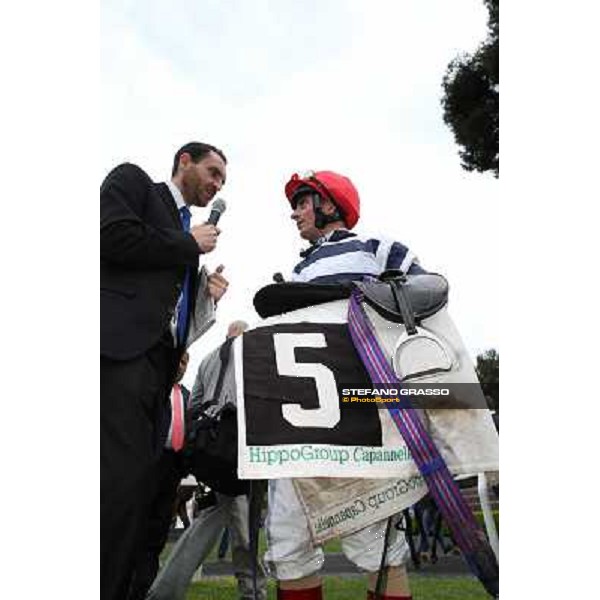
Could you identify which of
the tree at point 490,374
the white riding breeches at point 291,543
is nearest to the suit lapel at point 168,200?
the white riding breeches at point 291,543

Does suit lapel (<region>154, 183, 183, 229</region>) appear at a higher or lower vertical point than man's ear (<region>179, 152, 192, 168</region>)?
lower

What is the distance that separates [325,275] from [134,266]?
1.95 feet

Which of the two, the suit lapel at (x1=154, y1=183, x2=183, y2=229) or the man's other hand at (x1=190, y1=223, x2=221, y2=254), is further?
the suit lapel at (x1=154, y1=183, x2=183, y2=229)

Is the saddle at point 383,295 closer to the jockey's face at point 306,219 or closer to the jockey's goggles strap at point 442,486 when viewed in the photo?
the jockey's goggles strap at point 442,486

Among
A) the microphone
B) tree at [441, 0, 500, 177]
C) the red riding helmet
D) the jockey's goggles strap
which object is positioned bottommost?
the jockey's goggles strap

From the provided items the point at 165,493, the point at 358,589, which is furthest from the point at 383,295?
the point at 358,589

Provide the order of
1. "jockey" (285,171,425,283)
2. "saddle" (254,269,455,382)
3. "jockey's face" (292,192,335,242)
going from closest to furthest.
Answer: "saddle" (254,269,455,382) < "jockey" (285,171,425,283) < "jockey's face" (292,192,335,242)

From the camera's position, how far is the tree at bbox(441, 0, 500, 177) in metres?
2.08

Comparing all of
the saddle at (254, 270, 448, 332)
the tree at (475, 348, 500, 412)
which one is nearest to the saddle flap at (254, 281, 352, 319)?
the saddle at (254, 270, 448, 332)

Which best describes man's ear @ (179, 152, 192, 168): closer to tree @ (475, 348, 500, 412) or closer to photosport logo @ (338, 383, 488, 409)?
photosport logo @ (338, 383, 488, 409)

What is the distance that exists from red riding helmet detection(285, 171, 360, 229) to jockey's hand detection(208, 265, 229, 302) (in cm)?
41
